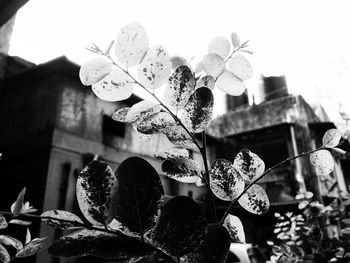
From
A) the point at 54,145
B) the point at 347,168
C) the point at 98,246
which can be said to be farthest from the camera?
the point at 347,168

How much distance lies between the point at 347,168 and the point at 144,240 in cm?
1543

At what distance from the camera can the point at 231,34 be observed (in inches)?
22.9

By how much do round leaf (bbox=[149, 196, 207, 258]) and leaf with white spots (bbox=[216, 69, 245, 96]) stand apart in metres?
0.34

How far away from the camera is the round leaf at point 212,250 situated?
1.19ft

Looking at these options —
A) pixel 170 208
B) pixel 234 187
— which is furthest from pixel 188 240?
pixel 234 187

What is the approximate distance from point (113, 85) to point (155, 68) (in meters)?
0.08

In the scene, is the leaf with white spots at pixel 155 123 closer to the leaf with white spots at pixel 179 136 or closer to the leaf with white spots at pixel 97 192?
the leaf with white spots at pixel 179 136

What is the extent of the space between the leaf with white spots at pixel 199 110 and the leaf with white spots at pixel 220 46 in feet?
0.57

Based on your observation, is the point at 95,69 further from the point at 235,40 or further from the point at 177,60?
the point at 235,40

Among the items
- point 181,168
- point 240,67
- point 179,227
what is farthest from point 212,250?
point 240,67

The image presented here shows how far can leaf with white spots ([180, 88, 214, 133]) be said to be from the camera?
462 millimetres

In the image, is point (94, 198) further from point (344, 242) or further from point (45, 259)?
point (45, 259)

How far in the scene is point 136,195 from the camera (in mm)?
329

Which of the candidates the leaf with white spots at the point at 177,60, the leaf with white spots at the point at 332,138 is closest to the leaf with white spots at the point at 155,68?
the leaf with white spots at the point at 177,60
